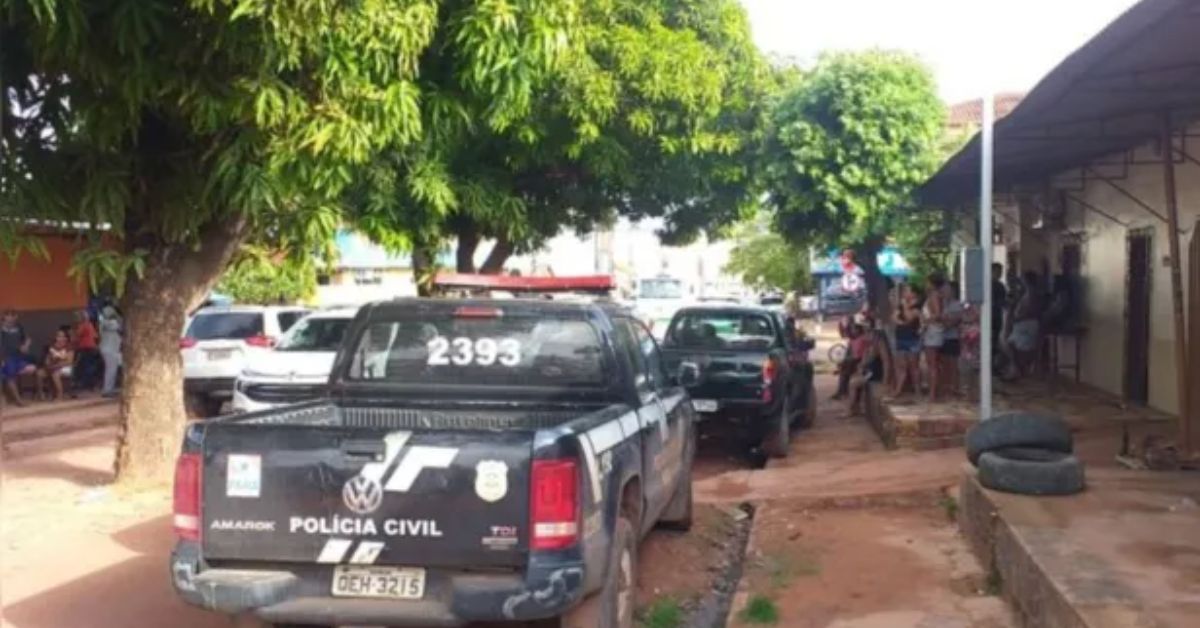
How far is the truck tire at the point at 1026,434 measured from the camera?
742cm

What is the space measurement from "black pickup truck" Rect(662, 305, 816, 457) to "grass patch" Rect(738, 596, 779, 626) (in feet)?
14.3

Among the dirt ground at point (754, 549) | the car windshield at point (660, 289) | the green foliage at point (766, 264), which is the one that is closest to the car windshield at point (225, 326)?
the dirt ground at point (754, 549)

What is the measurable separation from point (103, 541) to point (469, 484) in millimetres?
4900

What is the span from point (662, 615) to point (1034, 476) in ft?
8.34

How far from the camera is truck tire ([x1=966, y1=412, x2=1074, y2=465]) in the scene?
742 centimetres

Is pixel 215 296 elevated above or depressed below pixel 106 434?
above

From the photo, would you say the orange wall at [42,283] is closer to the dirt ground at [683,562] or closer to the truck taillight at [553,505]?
the dirt ground at [683,562]

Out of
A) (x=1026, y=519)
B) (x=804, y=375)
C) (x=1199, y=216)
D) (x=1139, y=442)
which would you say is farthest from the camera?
(x=804, y=375)

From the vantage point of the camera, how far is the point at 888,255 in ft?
87.7

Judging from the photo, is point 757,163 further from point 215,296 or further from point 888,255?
point 215,296

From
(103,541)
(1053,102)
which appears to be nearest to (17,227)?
(103,541)

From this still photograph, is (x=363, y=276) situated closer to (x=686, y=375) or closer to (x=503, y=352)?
(x=686, y=375)

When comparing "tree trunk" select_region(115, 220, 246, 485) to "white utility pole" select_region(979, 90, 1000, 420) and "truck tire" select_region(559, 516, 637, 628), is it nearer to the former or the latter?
"truck tire" select_region(559, 516, 637, 628)

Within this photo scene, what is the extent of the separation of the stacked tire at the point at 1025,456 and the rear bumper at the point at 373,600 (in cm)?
367
